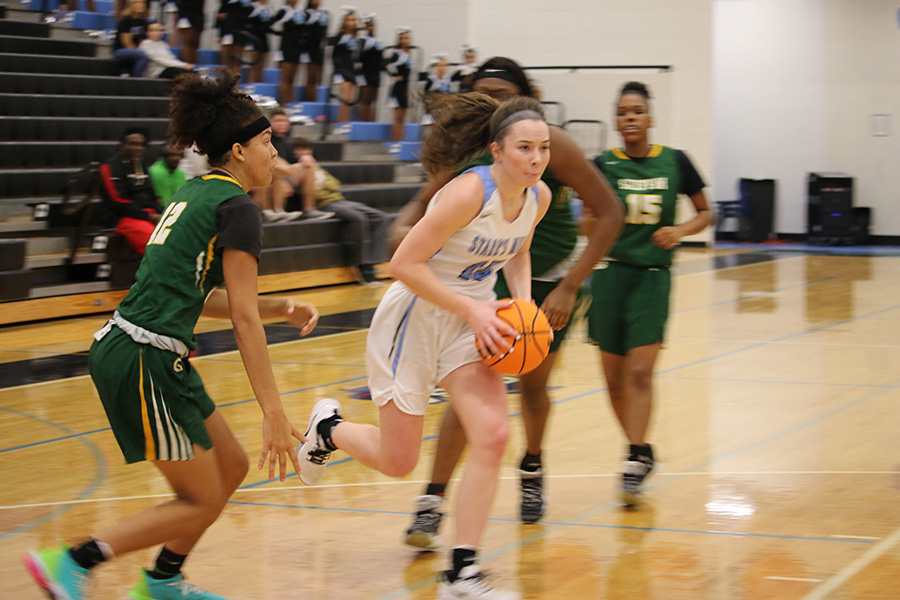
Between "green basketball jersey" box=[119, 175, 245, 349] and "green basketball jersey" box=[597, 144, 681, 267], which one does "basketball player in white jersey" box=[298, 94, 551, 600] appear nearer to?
"green basketball jersey" box=[119, 175, 245, 349]

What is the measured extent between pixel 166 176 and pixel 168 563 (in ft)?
23.5

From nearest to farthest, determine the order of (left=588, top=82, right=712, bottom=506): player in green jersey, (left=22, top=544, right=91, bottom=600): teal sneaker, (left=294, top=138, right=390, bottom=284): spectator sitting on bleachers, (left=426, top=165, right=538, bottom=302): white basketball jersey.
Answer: (left=22, top=544, right=91, bottom=600): teal sneaker < (left=426, top=165, right=538, bottom=302): white basketball jersey < (left=588, top=82, right=712, bottom=506): player in green jersey < (left=294, top=138, right=390, bottom=284): spectator sitting on bleachers

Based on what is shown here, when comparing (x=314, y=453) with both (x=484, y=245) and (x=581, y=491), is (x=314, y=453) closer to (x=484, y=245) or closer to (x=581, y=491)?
A: (x=484, y=245)

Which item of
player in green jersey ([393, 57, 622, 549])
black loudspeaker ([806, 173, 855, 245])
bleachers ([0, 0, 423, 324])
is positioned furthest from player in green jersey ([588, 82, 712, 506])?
black loudspeaker ([806, 173, 855, 245])

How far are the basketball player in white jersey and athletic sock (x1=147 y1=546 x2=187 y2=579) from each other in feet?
2.14

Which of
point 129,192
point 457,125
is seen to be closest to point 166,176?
point 129,192

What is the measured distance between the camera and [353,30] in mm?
16234

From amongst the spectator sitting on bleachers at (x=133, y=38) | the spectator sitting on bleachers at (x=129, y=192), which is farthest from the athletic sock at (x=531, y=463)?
the spectator sitting on bleachers at (x=133, y=38)

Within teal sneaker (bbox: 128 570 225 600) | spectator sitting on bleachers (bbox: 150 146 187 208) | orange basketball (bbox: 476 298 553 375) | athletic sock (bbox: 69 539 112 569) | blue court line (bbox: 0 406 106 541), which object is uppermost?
spectator sitting on bleachers (bbox: 150 146 187 208)

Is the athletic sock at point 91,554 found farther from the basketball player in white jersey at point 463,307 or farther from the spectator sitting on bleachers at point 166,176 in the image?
the spectator sitting on bleachers at point 166,176

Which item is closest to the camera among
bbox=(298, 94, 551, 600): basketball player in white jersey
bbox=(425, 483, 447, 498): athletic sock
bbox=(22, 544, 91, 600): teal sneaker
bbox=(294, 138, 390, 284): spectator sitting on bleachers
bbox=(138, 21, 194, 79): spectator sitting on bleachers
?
bbox=(22, 544, 91, 600): teal sneaker

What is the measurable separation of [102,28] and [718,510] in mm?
13802

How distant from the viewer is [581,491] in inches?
167

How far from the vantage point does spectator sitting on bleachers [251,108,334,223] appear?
1135cm
